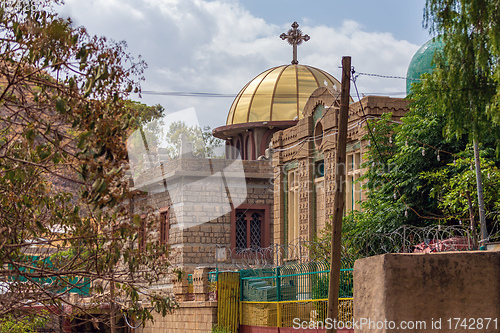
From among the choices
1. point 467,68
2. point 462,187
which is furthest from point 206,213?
point 467,68

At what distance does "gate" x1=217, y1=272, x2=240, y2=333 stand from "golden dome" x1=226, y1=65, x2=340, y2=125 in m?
12.8

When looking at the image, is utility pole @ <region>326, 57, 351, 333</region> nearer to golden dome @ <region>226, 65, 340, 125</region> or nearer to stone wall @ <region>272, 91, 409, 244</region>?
stone wall @ <region>272, 91, 409, 244</region>

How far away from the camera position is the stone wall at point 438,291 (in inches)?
226

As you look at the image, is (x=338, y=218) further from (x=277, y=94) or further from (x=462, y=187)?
(x=277, y=94)

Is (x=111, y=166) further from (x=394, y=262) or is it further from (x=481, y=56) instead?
(x=481, y=56)

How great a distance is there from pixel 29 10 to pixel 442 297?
5.73 m

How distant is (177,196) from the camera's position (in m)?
26.4

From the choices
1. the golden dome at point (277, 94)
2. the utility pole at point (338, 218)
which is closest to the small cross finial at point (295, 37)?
the golden dome at point (277, 94)

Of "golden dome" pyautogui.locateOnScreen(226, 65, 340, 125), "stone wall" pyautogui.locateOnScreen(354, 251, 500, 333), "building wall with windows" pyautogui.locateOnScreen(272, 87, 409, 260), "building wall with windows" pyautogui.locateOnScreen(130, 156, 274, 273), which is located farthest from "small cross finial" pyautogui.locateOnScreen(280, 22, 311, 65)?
"stone wall" pyautogui.locateOnScreen(354, 251, 500, 333)

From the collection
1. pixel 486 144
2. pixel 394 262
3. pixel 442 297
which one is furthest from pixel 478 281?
pixel 486 144

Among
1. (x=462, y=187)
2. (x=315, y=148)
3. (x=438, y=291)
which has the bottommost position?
(x=438, y=291)

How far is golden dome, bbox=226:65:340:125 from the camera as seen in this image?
31.3 metres

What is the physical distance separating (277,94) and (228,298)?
1431cm

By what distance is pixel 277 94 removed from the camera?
31.7 m
